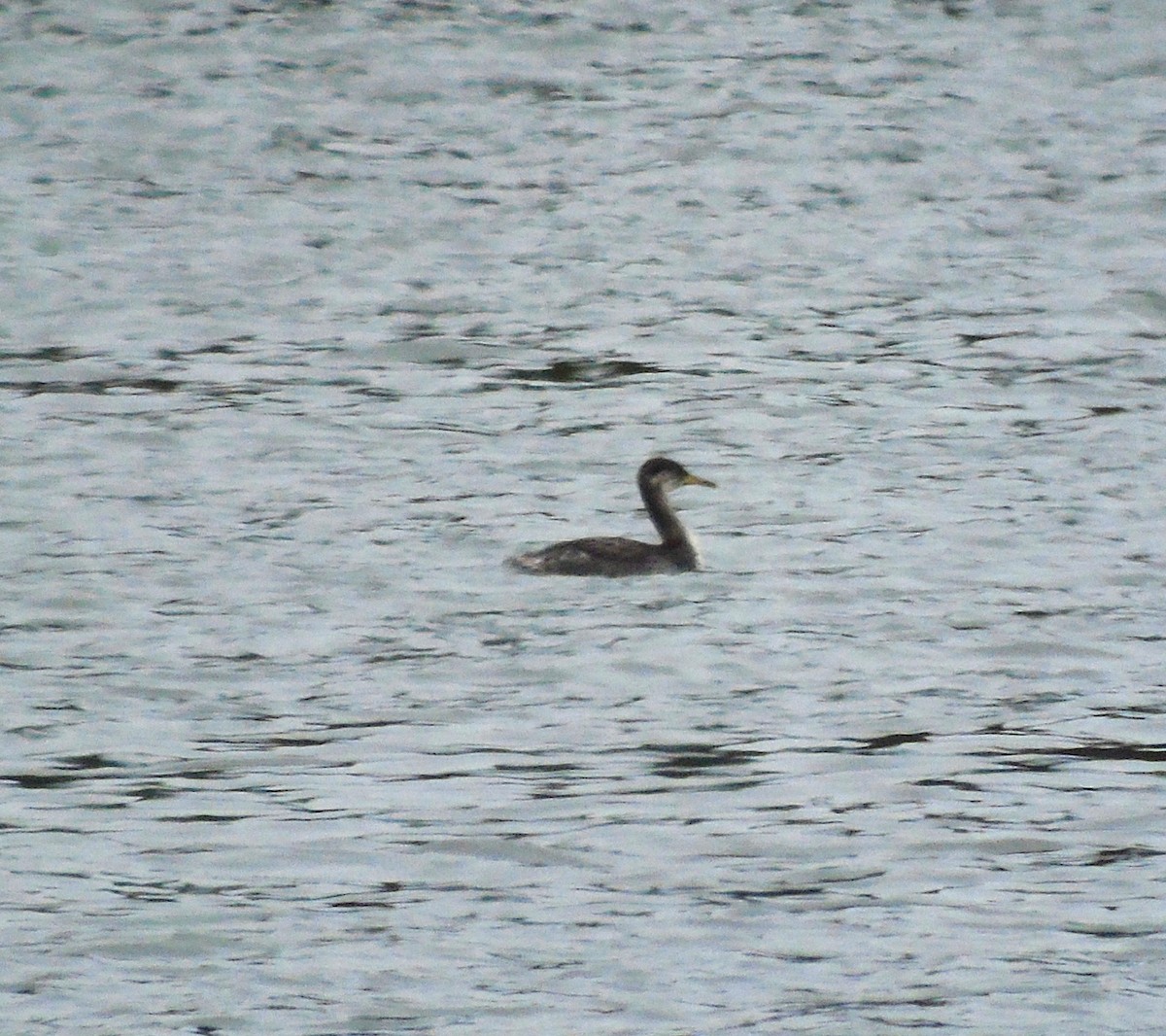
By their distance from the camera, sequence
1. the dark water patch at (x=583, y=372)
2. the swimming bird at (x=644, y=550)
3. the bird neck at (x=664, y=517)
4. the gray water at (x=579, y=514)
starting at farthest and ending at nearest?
the dark water patch at (x=583, y=372)
the bird neck at (x=664, y=517)
the swimming bird at (x=644, y=550)
the gray water at (x=579, y=514)

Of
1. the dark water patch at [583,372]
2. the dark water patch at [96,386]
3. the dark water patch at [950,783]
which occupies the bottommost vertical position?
the dark water patch at [583,372]

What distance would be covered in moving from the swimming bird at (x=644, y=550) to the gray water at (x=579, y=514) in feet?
0.50

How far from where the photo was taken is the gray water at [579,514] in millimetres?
8320

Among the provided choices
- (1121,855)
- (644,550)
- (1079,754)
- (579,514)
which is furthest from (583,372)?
(1121,855)

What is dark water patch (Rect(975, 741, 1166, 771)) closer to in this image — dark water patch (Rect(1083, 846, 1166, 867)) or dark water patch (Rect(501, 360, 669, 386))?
dark water patch (Rect(1083, 846, 1166, 867))

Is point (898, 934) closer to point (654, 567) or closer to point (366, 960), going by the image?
point (366, 960)

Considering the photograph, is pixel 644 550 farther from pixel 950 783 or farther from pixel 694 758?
pixel 950 783

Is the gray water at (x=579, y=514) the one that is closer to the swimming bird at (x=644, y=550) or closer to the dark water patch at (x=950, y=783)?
the dark water patch at (x=950, y=783)

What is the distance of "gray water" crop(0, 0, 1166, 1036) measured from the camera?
27.3 feet

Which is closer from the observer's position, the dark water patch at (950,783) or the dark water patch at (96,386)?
the dark water patch at (950,783)

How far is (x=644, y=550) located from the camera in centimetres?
1322

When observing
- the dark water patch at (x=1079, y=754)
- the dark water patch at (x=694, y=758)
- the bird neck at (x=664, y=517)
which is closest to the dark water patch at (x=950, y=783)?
the dark water patch at (x=1079, y=754)

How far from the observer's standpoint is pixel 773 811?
9.45m

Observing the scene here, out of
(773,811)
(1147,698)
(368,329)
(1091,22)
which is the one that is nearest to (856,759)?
(773,811)
